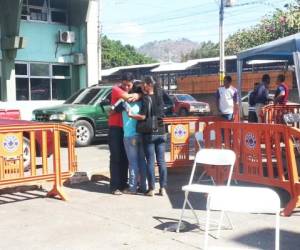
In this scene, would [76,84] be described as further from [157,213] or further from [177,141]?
[157,213]

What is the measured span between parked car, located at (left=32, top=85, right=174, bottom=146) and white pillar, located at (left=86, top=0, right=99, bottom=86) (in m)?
6.16

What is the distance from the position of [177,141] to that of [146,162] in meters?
1.40

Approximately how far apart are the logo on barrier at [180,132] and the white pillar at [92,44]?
1351 centimetres

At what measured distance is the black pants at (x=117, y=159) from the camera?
7.92 metres

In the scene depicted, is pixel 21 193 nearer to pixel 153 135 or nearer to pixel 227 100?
pixel 153 135

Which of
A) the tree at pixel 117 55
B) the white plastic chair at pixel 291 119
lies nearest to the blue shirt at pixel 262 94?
the white plastic chair at pixel 291 119

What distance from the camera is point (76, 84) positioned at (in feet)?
73.6

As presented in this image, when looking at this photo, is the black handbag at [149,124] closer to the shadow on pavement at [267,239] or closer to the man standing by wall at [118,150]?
the man standing by wall at [118,150]

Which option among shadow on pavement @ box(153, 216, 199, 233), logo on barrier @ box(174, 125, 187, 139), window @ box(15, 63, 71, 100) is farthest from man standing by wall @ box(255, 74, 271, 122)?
window @ box(15, 63, 71, 100)

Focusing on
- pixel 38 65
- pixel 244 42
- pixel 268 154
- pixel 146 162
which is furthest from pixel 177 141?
pixel 244 42

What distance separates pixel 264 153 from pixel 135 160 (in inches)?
71.4

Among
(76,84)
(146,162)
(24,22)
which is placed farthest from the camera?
(76,84)

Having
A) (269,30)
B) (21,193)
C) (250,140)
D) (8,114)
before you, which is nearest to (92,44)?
(8,114)

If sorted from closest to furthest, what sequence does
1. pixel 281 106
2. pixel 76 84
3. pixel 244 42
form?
pixel 281 106 → pixel 76 84 → pixel 244 42
